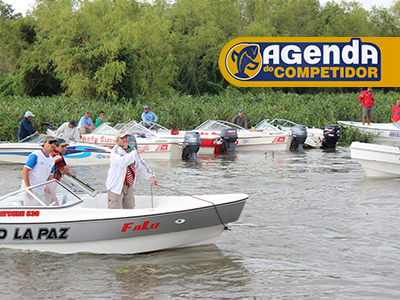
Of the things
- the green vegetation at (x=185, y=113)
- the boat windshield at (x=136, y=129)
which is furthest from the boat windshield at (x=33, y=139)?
the green vegetation at (x=185, y=113)

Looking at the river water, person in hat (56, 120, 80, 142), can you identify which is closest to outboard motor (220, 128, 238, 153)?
person in hat (56, 120, 80, 142)

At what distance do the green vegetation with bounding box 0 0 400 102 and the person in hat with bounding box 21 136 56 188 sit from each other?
25.1 metres

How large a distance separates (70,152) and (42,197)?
9.89m

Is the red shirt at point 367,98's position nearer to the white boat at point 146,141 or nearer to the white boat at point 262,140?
the white boat at point 262,140

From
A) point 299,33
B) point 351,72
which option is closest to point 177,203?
point 351,72

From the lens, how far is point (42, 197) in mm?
6633

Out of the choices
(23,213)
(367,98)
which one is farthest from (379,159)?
(23,213)

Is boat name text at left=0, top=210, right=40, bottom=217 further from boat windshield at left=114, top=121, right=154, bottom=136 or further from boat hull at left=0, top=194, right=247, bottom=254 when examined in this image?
boat windshield at left=114, top=121, right=154, bottom=136

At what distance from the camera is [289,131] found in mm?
21203

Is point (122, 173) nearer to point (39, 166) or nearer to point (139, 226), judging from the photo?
point (139, 226)

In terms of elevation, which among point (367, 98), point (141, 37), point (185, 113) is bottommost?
point (185, 113)

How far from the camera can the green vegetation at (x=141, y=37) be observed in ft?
107

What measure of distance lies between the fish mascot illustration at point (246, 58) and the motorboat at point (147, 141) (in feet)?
39.5

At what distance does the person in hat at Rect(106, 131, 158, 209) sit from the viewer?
675cm
